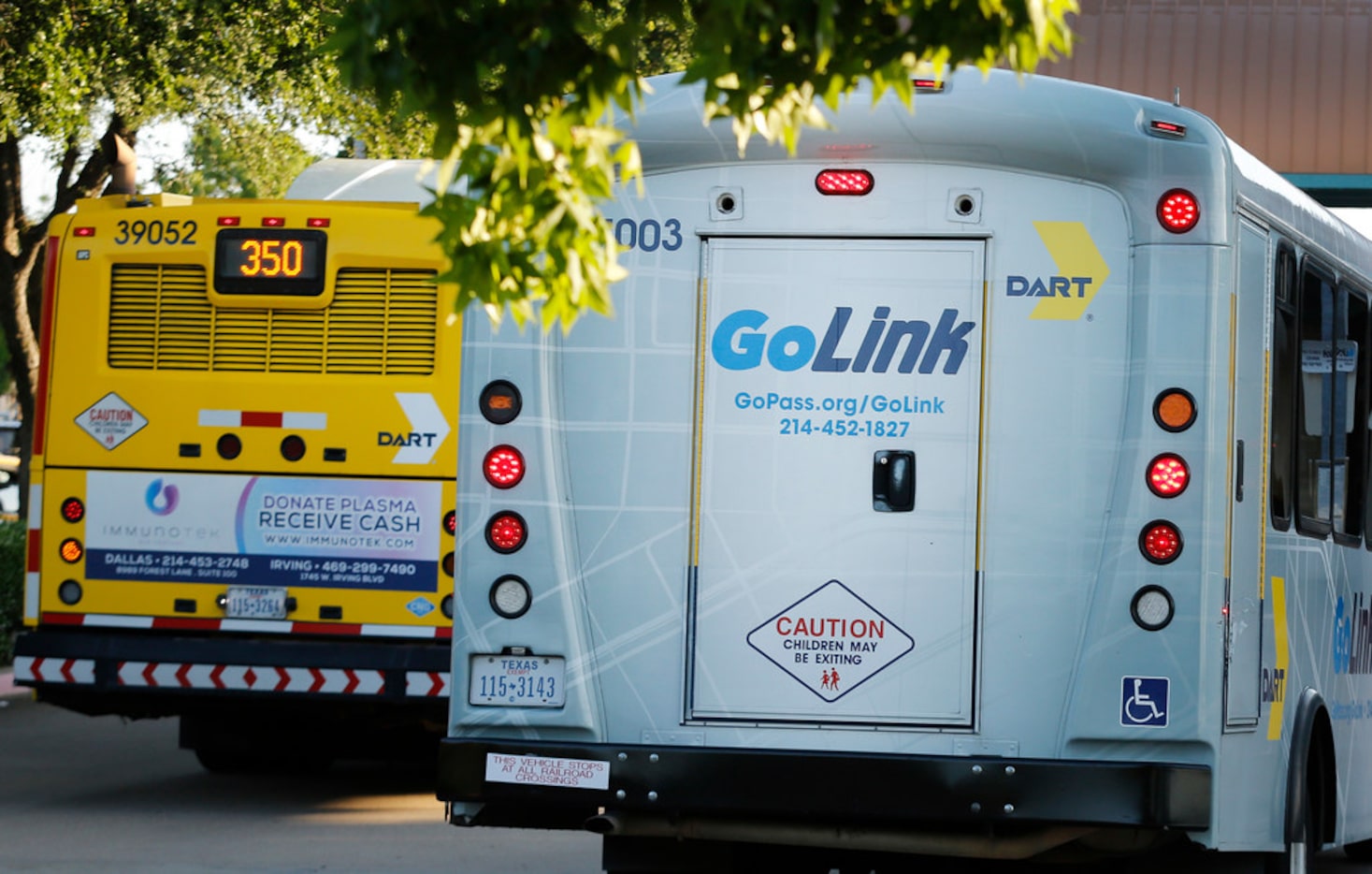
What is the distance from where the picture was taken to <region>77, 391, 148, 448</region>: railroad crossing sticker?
11.3m

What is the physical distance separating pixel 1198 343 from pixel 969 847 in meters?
1.70

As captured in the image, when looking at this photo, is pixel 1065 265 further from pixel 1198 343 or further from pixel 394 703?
pixel 394 703

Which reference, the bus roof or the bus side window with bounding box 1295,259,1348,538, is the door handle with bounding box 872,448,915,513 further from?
the bus side window with bounding box 1295,259,1348,538

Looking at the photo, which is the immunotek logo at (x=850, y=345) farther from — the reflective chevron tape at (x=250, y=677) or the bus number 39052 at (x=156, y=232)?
the bus number 39052 at (x=156, y=232)

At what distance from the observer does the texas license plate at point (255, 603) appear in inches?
442

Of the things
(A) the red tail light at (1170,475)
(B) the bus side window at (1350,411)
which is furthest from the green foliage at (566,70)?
(B) the bus side window at (1350,411)

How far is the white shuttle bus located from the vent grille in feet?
13.3

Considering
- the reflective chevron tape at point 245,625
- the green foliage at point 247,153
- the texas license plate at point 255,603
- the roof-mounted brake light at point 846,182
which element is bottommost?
the reflective chevron tape at point 245,625

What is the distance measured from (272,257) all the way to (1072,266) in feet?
18.1

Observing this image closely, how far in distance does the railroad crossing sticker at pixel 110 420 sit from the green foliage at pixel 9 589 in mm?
7899

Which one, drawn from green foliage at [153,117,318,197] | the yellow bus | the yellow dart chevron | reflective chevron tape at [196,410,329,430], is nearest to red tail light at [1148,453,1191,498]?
the yellow dart chevron

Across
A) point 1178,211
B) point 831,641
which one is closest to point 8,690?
point 831,641

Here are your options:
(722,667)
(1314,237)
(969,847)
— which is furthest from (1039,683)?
(1314,237)

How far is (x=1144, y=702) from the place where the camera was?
21.9 feet
